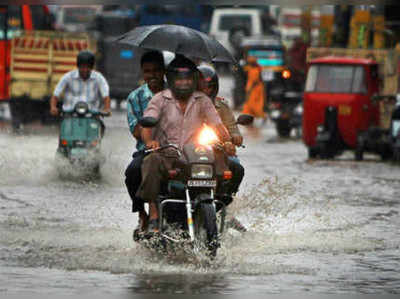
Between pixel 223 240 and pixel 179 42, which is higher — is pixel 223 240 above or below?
below

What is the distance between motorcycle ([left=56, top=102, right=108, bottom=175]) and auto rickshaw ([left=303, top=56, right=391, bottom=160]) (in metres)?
6.59

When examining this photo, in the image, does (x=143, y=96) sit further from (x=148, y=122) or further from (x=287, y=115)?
(x=287, y=115)

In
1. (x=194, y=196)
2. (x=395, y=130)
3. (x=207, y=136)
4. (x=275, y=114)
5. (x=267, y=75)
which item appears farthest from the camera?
(x=267, y=75)

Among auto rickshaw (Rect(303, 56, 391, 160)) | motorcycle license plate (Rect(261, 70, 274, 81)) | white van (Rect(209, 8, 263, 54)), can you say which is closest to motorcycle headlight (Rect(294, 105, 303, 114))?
auto rickshaw (Rect(303, 56, 391, 160))

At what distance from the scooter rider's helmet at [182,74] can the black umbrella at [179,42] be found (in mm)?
119

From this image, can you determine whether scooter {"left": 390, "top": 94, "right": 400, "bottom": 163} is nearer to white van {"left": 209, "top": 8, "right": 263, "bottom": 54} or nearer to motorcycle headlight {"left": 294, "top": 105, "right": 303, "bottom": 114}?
motorcycle headlight {"left": 294, "top": 105, "right": 303, "bottom": 114}

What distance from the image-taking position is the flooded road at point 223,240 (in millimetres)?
9344

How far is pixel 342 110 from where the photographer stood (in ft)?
77.1

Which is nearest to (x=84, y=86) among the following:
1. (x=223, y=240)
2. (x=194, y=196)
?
(x=223, y=240)

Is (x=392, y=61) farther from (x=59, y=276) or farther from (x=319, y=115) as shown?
(x=59, y=276)

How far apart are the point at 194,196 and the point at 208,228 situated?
434 millimetres

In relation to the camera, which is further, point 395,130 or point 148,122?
point 395,130

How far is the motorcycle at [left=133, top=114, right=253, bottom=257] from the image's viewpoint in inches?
392

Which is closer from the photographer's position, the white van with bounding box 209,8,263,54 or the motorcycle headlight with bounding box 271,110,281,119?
the motorcycle headlight with bounding box 271,110,281,119
